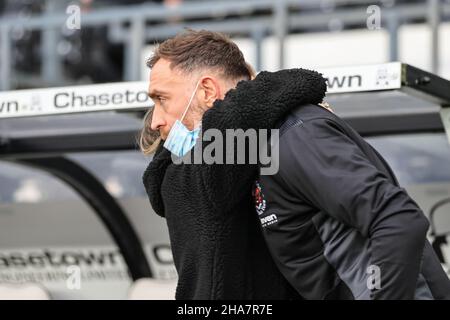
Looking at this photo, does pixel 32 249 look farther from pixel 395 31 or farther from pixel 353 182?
pixel 353 182

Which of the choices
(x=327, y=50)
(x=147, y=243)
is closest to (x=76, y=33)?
(x=327, y=50)

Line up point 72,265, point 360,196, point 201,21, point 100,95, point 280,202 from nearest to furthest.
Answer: point 360,196
point 280,202
point 100,95
point 72,265
point 201,21

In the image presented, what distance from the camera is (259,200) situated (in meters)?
2.32

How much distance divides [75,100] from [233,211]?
9.86 feet

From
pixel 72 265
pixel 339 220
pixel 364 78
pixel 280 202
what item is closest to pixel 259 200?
pixel 280 202

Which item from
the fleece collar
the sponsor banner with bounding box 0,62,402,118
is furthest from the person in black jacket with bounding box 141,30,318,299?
the sponsor banner with bounding box 0,62,402,118

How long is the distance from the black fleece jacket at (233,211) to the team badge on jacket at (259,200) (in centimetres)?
2

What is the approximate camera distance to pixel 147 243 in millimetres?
7195

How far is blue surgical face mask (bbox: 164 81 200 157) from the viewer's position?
245 centimetres

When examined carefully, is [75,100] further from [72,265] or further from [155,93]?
[155,93]

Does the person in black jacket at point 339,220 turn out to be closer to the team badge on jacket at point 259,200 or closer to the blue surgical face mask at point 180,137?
the team badge on jacket at point 259,200

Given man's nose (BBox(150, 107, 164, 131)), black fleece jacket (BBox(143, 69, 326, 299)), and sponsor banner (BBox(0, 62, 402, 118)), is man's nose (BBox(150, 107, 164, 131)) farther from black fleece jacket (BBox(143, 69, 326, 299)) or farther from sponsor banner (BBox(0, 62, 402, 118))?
sponsor banner (BBox(0, 62, 402, 118))

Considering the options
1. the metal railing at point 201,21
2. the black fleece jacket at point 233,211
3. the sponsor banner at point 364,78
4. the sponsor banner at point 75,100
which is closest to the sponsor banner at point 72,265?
the metal railing at point 201,21
